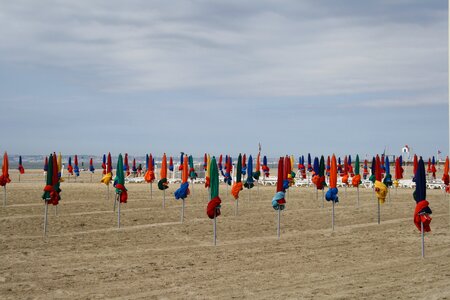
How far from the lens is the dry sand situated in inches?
376

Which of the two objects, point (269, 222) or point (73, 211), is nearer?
point (269, 222)

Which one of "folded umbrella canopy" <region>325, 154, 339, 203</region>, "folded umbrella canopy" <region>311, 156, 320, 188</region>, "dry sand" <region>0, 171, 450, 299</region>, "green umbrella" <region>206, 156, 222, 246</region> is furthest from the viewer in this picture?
"folded umbrella canopy" <region>311, 156, 320, 188</region>

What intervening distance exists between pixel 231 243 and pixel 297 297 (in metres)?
5.92

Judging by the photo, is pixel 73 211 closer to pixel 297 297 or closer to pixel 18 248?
pixel 18 248

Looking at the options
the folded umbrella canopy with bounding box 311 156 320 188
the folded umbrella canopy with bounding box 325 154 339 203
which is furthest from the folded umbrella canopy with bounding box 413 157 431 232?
the folded umbrella canopy with bounding box 311 156 320 188

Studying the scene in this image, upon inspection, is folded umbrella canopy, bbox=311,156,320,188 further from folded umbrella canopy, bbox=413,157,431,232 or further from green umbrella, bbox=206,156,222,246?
folded umbrella canopy, bbox=413,157,431,232

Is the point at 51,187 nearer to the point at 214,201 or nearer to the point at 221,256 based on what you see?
the point at 214,201

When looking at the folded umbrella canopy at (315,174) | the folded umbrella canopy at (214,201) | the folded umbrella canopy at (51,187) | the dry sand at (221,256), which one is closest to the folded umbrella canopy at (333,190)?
the dry sand at (221,256)

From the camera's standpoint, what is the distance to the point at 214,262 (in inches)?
476

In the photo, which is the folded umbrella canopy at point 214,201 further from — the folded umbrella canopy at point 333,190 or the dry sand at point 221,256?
the folded umbrella canopy at point 333,190

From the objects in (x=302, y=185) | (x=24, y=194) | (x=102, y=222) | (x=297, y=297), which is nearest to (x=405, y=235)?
(x=297, y=297)

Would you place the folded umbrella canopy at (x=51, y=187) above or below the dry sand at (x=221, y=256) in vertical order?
above

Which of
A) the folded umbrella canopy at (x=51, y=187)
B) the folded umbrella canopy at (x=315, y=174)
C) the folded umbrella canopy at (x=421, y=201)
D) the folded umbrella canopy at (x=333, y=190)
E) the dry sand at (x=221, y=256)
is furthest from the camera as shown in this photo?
the folded umbrella canopy at (x=315, y=174)

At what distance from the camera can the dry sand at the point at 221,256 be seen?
9539 mm
